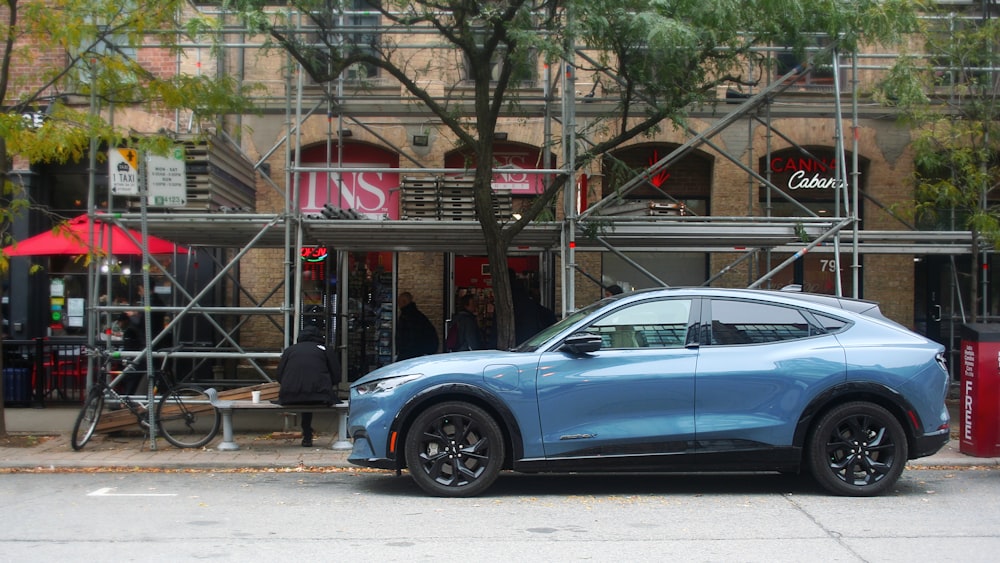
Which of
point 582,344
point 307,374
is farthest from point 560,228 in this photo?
point 582,344

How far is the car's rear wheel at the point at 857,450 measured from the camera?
298 inches

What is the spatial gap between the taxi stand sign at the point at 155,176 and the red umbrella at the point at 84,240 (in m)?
0.75

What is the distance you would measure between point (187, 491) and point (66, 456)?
8.16 ft

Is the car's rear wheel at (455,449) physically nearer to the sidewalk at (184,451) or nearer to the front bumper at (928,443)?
the sidewalk at (184,451)

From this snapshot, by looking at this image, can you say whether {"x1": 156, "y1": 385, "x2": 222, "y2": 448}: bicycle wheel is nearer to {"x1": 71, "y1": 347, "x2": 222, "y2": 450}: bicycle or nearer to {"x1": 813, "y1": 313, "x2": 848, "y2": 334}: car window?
{"x1": 71, "y1": 347, "x2": 222, "y2": 450}: bicycle

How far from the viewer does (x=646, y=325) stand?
7785 mm

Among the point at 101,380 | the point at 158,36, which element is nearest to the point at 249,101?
the point at 158,36

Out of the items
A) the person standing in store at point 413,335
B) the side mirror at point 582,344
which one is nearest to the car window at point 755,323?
the side mirror at point 582,344

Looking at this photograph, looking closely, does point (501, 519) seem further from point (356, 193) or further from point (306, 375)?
point (356, 193)

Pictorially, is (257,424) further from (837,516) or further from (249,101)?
(837,516)

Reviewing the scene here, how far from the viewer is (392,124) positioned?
47.1 ft

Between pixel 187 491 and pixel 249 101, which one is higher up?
pixel 249 101

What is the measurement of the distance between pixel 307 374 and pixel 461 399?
2844mm

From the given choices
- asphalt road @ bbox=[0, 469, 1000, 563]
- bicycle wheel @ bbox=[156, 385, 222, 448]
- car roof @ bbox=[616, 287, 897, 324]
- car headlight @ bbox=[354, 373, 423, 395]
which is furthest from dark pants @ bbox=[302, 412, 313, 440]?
car roof @ bbox=[616, 287, 897, 324]
